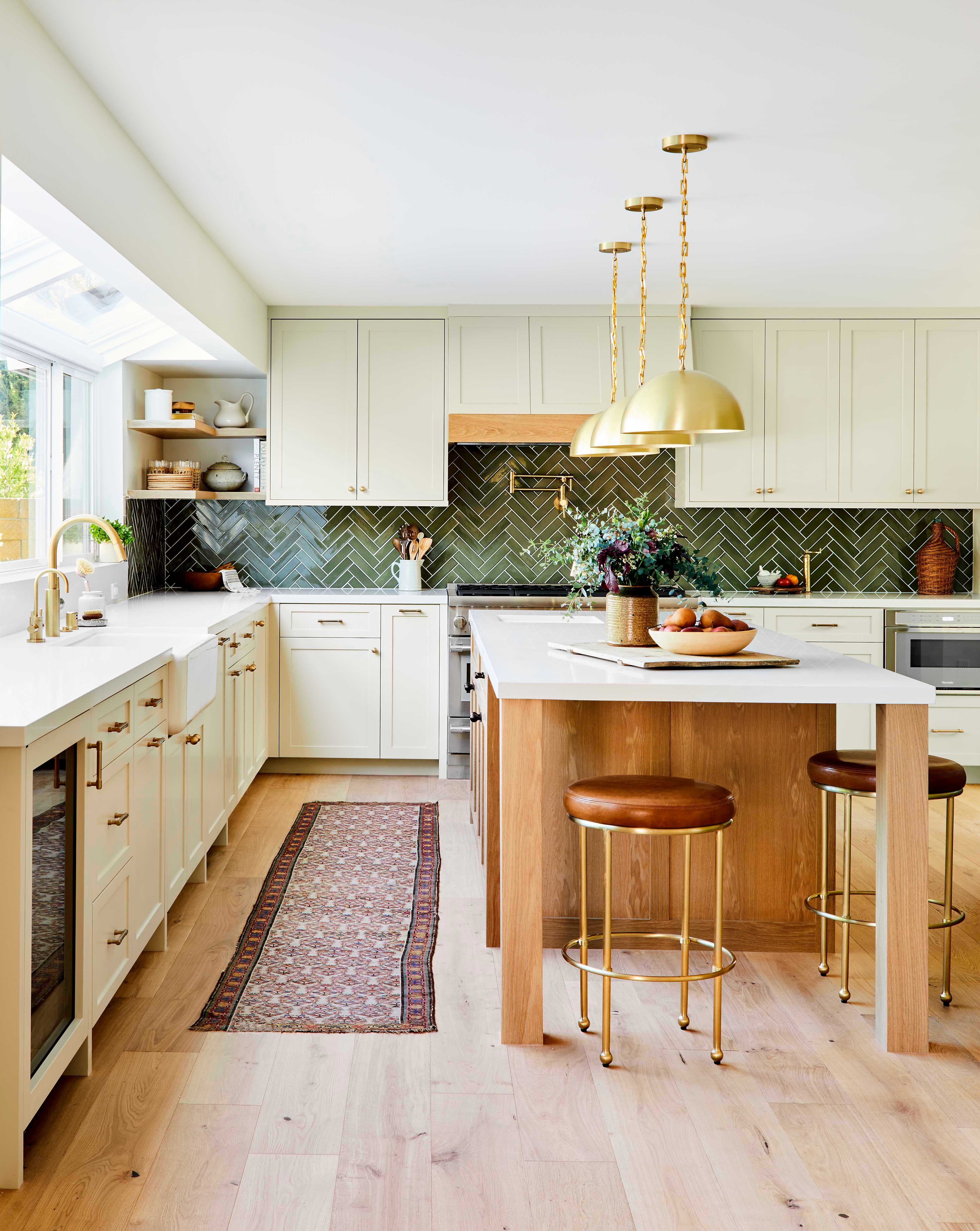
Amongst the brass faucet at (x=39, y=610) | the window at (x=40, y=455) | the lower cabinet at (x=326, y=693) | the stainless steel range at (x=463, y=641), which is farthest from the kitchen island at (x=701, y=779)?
the window at (x=40, y=455)

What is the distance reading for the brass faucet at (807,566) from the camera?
218 inches

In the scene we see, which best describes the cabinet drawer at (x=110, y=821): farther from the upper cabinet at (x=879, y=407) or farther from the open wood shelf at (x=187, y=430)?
the upper cabinet at (x=879, y=407)

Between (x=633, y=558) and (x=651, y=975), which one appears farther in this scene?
(x=633, y=558)

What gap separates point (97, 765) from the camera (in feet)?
7.48

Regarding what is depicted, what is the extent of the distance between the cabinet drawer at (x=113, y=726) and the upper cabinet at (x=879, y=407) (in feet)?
13.5

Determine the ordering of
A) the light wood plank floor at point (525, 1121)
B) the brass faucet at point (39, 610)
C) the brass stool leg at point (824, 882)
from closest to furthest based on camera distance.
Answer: the light wood plank floor at point (525, 1121) < the brass stool leg at point (824, 882) < the brass faucet at point (39, 610)

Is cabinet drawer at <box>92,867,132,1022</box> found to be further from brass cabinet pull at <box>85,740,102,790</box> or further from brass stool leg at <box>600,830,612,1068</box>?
brass stool leg at <box>600,830,612,1068</box>

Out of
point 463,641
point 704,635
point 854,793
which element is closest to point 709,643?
point 704,635

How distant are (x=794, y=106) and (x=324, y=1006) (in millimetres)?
2755

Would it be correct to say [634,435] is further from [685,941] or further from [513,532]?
[513,532]

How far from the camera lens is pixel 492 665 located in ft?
8.82

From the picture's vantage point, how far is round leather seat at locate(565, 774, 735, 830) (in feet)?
7.66

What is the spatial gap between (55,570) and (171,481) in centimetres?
203

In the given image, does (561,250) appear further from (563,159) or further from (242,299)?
(242,299)
